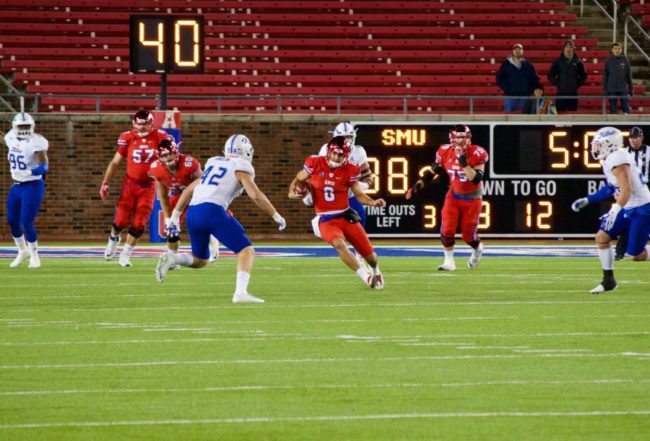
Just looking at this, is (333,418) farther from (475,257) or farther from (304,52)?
(304,52)

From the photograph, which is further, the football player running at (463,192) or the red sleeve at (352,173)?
the football player running at (463,192)

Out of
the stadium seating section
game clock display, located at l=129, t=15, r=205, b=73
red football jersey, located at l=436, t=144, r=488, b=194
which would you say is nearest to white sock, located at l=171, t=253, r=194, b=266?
red football jersey, located at l=436, t=144, r=488, b=194

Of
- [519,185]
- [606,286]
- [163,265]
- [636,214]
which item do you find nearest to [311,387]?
[163,265]

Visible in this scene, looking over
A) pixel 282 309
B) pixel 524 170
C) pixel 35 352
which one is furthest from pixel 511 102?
pixel 35 352

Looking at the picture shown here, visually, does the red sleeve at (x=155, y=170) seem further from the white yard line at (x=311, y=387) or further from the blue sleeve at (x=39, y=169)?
the white yard line at (x=311, y=387)

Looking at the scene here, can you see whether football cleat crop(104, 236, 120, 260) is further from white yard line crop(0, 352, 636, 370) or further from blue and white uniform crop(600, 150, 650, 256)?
white yard line crop(0, 352, 636, 370)

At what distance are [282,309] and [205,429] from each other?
17.8ft

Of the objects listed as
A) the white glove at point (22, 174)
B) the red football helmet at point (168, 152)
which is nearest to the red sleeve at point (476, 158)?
the red football helmet at point (168, 152)

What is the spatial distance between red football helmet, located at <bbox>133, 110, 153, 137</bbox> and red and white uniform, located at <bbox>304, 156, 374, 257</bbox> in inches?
163

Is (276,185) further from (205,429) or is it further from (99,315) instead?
(205,429)

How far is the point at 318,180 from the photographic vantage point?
14242mm

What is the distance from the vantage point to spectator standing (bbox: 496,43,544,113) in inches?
986

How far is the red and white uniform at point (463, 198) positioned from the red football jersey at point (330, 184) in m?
3.44

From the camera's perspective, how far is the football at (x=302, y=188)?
46.5ft
